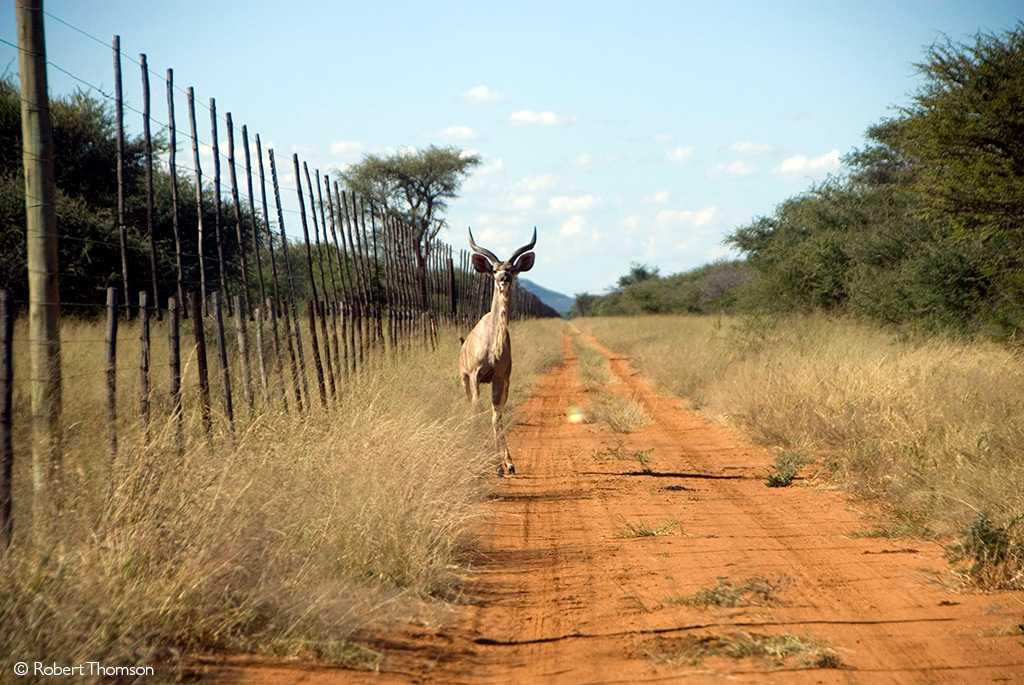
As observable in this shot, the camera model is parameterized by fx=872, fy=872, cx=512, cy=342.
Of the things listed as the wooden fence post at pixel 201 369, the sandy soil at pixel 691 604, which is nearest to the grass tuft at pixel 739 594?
the sandy soil at pixel 691 604

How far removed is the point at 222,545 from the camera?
4.36 m

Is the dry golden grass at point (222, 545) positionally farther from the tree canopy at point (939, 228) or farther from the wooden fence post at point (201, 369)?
the tree canopy at point (939, 228)

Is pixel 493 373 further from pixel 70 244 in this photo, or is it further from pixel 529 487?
pixel 70 244

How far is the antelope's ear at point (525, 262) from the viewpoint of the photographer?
1019 centimetres

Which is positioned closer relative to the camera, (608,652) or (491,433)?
(608,652)

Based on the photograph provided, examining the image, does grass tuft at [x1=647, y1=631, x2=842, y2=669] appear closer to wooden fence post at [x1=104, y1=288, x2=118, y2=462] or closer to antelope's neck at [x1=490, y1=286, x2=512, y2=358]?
wooden fence post at [x1=104, y1=288, x2=118, y2=462]

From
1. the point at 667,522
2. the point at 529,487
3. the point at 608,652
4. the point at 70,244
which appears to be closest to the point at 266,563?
the point at 608,652

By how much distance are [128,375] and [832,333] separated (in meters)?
12.1

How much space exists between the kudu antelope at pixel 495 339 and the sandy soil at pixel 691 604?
1816 millimetres

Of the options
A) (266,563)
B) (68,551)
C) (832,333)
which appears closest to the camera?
(68,551)

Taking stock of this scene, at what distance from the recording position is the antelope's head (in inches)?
387

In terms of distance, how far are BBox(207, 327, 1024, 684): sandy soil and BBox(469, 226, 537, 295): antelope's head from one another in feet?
8.02

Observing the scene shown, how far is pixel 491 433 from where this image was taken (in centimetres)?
1008

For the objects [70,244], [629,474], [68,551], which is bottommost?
[629,474]
